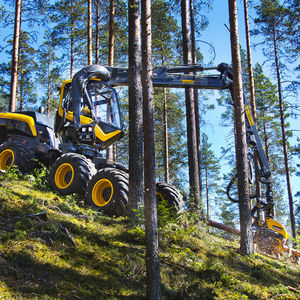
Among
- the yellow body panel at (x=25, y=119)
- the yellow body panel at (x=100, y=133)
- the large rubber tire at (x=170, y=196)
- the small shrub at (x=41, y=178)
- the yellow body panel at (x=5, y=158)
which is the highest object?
the yellow body panel at (x=25, y=119)

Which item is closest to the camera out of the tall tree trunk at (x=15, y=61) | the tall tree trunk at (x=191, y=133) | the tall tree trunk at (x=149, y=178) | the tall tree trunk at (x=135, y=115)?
the tall tree trunk at (x=149, y=178)

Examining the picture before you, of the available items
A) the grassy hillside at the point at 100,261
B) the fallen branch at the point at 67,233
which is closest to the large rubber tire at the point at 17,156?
the grassy hillside at the point at 100,261

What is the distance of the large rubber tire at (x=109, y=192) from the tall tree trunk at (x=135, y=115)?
17.2 inches

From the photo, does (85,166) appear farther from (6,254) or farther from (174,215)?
(6,254)

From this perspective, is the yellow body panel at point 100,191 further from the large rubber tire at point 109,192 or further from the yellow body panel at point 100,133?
the yellow body panel at point 100,133

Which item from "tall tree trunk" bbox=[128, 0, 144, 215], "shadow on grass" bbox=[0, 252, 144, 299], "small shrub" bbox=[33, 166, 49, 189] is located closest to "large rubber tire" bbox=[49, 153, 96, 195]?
"small shrub" bbox=[33, 166, 49, 189]

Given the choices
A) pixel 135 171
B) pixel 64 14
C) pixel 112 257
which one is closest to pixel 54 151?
pixel 135 171

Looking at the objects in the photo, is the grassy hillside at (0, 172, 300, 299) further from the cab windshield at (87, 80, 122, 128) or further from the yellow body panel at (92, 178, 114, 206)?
the cab windshield at (87, 80, 122, 128)

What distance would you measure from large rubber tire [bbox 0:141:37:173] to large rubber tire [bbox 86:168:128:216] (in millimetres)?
2807

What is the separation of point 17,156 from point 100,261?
18.0 feet

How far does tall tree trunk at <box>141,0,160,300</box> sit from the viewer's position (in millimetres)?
4594

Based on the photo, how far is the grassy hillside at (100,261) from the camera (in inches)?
171

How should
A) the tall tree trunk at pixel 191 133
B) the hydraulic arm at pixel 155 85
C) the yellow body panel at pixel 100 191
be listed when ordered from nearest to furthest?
1. the yellow body panel at pixel 100 191
2. the hydraulic arm at pixel 155 85
3. the tall tree trunk at pixel 191 133

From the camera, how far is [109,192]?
7.69 metres
